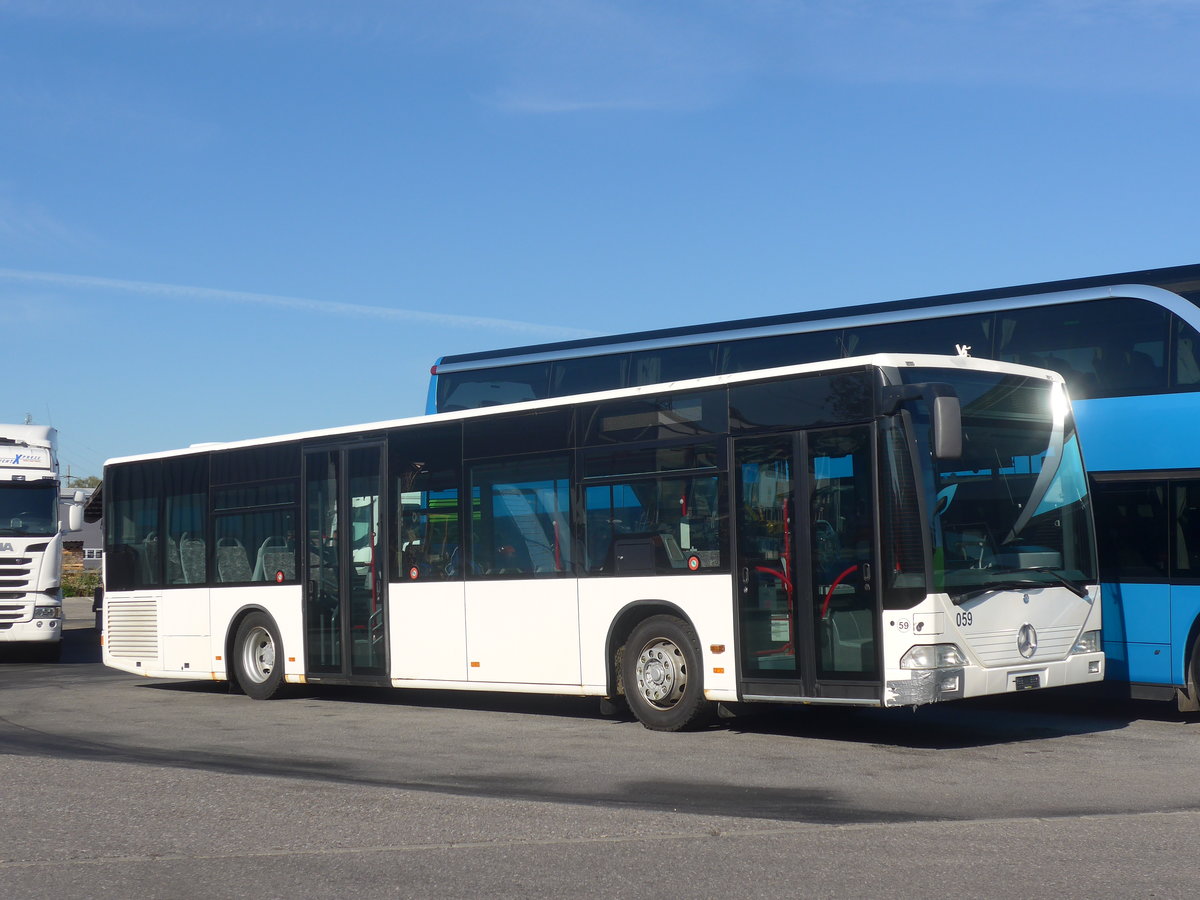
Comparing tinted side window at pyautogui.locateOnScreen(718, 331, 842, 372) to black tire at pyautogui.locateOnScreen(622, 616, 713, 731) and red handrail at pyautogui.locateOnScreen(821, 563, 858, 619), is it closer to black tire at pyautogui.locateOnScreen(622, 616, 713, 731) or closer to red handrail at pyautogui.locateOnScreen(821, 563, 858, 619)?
black tire at pyautogui.locateOnScreen(622, 616, 713, 731)

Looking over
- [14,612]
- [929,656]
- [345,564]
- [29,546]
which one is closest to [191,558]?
[345,564]

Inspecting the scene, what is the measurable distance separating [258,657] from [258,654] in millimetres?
36

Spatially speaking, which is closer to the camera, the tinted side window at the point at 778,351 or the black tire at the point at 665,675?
the black tire at the point at 665,675

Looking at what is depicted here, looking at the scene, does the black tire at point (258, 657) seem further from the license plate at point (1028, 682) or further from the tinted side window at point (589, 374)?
the license plate at point (1028, 682)

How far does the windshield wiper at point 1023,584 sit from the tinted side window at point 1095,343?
7.46 feet

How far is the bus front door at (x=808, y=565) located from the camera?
420 inches

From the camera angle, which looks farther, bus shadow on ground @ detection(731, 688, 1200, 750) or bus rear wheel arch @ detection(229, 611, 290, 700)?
bus rear wheel arch @ detection(229, 611, 290, 700)

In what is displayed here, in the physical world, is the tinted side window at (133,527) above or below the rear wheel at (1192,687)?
above

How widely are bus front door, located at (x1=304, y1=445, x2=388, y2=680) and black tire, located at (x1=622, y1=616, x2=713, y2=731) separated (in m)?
3.42

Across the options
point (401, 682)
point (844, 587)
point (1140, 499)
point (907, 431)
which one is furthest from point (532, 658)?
point (1140, 499)

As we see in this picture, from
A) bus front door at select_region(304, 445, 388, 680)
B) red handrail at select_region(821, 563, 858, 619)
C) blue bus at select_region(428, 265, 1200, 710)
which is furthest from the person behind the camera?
bus front door at select_region(304, 445, 388, 680)

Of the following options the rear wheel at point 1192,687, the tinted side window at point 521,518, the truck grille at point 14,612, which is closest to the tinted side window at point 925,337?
the rear wheel at point 1192,687

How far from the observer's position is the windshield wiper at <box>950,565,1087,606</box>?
34.9ft

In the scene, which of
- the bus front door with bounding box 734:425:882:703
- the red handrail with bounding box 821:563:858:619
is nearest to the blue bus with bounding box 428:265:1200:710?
the bus front door with bounding box 734:425:882:703
